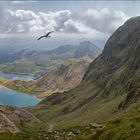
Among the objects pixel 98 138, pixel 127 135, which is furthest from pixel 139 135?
pixel 98 138

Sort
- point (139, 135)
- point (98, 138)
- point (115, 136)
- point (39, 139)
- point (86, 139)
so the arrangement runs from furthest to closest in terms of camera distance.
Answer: point (39, 139)
point (86, 139)
point (98, 138)
point (115, 136)
point (139, 135)

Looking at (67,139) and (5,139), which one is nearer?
(67,139)

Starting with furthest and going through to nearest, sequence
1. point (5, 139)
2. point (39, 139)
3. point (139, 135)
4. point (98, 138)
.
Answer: point (5, 139) → point (39, 139) → point (98, 138) → point (139, 135)

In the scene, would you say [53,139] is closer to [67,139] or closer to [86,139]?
[67,139]

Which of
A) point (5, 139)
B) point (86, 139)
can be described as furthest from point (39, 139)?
point (86, 139)

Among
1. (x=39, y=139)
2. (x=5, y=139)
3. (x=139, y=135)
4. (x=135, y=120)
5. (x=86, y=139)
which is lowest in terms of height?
(x=5, y=139)

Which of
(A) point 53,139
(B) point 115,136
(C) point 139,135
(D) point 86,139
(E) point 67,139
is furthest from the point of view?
(A) point 53,139

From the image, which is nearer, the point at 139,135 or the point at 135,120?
the point at 139,135

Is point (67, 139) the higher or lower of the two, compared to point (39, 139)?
higher

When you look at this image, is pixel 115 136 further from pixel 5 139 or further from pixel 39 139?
pixel 5 139
